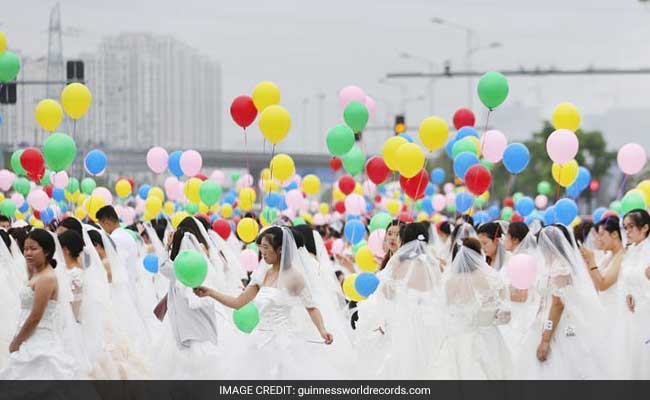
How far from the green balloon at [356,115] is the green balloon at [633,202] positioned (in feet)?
11.8

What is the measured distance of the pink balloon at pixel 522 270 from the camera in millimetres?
9719

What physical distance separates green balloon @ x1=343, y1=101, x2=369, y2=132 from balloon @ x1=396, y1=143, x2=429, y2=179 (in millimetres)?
1687

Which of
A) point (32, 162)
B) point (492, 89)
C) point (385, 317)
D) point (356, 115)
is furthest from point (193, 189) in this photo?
point (385, 317)

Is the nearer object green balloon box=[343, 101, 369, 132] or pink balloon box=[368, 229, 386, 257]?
pink balloon box=[368, 229, 386, 257]

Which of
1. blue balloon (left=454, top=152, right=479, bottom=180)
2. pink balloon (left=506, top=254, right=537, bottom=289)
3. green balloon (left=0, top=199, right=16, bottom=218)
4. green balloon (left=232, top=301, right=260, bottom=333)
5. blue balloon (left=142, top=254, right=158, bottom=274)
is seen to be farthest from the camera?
green balloon (left=0, top=199, right=16, bottom=218)

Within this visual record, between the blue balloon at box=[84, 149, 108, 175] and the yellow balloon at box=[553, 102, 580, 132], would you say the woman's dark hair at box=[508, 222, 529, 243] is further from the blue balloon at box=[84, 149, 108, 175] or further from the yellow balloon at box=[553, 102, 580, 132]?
the blue balloon at box=[84, 149, 108, 175]

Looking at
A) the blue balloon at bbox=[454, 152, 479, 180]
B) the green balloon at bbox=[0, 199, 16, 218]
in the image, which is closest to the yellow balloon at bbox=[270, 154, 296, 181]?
the blue balloon at bbox=[454, 152, 479, 180]

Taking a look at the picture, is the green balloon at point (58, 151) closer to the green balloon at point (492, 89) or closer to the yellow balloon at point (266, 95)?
the yellow balloon at point (266, 95)

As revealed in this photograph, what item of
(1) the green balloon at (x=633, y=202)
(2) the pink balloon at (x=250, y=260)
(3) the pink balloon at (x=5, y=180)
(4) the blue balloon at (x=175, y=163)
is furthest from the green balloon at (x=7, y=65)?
(1) the green balloon at (x=633, y=202)

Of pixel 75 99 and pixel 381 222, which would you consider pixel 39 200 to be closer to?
pixel 75 99

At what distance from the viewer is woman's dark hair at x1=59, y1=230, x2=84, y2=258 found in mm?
9047

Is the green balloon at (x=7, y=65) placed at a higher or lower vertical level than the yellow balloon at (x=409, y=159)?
higher

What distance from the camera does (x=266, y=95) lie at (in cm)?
1177
